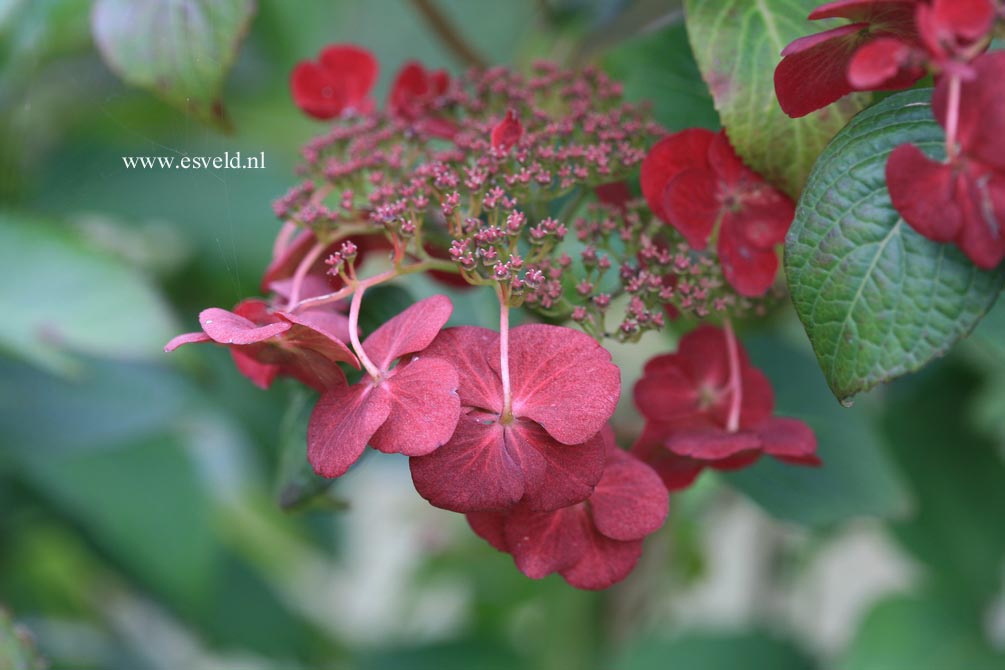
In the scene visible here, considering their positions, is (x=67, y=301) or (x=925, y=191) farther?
(x=67, y=301)

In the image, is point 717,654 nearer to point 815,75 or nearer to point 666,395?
point 666,395

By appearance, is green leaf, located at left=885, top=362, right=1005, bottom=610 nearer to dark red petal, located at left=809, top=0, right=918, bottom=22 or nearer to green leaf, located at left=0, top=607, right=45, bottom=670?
dark red petal, located at left=809, top=0, right=918, bottom=22

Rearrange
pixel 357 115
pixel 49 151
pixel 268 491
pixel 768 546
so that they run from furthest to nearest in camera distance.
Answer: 1. pixel 268 491
2. pixel 768 546
3. pixel 49 151
4. pixel 357 115

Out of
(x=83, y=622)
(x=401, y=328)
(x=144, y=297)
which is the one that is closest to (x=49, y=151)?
(x=144, y=297)

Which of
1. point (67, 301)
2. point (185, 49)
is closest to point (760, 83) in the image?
point (185, 49)

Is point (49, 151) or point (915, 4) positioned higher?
point (915, 4)

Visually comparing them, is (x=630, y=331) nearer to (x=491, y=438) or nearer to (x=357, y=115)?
(x=491, y=438)
